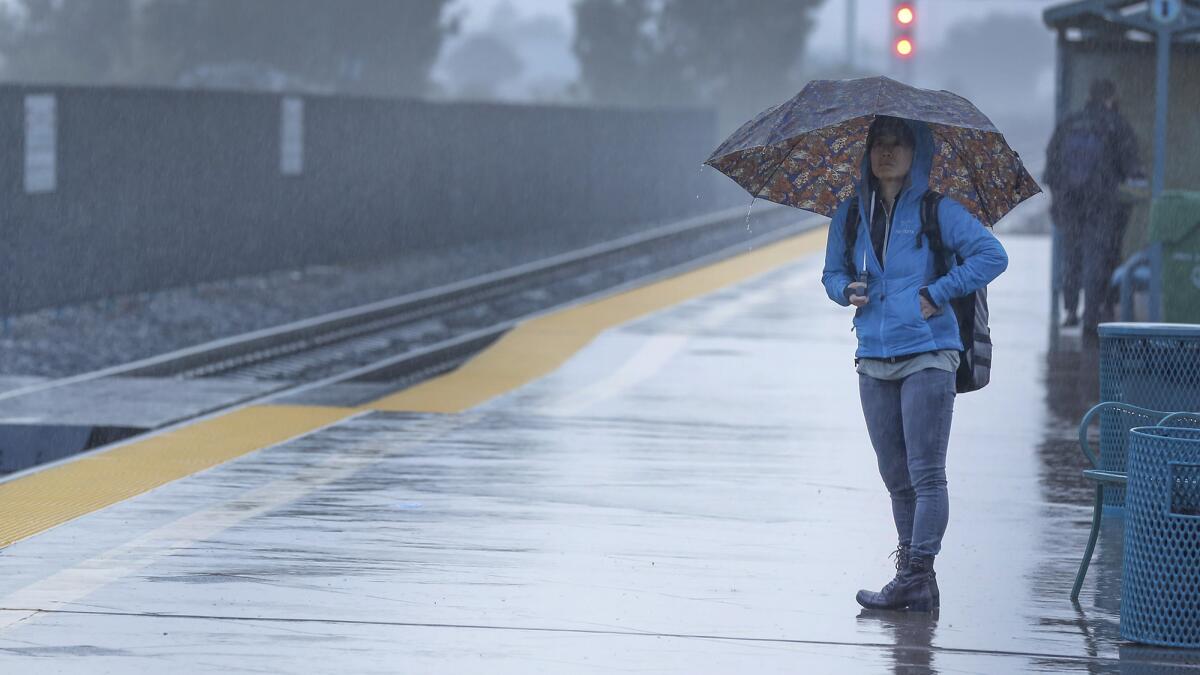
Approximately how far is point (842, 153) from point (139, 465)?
13.3 ft

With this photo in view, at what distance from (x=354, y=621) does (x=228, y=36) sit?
172ft

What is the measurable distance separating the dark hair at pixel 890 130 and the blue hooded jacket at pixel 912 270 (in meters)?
0.03

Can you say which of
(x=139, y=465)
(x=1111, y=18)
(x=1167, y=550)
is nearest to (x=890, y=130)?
(x=1167, y=550)

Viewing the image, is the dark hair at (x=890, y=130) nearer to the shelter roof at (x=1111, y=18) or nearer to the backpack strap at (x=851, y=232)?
the backpack strap at (x=851, y=232)

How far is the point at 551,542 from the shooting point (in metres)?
7.32

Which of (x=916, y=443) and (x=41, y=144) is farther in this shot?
(x=41, y=144)

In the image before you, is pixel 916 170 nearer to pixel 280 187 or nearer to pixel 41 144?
pixel 41 144

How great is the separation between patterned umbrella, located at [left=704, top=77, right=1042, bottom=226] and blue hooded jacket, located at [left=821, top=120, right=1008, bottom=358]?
0.14m

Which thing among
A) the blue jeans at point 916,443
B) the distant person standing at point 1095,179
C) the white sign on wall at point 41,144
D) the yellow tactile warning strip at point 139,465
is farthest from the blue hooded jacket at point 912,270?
the white sign on wall at point 41,144

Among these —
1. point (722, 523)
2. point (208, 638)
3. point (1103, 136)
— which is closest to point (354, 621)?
point (208, 638)

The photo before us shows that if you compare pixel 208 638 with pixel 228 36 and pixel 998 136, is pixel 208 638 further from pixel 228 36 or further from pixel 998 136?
pixel 228 36

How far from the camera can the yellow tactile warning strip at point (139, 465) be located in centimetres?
787

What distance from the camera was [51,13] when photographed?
59.6 meters

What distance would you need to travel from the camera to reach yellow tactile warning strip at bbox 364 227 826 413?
11609 millimetres
